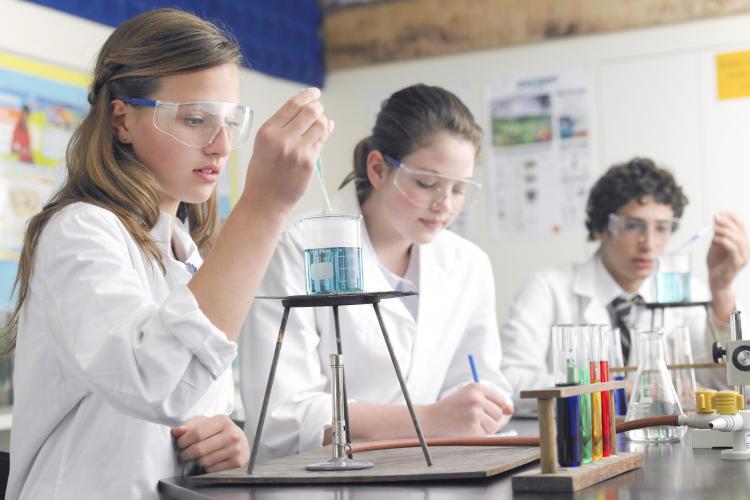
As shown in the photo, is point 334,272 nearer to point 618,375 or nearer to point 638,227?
point 618,375

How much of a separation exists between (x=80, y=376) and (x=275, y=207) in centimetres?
35

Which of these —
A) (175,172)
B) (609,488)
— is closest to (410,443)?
(609,488)

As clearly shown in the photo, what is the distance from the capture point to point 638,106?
14.6ft

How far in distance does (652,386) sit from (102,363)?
1031mm

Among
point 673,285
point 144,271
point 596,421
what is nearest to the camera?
point 596,421

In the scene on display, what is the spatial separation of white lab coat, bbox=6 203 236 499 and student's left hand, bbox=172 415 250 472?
2cm

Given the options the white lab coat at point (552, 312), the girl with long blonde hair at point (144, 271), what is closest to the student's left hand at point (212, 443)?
the girl with long blonde hair at point (144, 271)

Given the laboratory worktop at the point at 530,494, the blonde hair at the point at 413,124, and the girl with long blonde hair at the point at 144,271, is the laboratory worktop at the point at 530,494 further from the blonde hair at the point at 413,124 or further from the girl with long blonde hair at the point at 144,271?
the blonde hair at the point at 413,124

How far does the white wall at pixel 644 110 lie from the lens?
170 inches

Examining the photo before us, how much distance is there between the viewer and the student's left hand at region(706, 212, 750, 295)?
9.86ft

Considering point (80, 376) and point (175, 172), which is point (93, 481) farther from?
point (175, 172)

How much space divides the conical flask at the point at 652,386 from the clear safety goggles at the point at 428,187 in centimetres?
69

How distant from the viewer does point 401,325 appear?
7.96 ft

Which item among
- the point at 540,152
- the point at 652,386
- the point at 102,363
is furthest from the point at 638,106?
the point at 102,363
